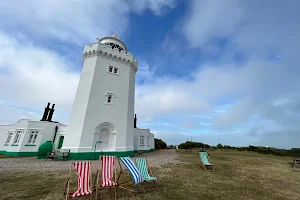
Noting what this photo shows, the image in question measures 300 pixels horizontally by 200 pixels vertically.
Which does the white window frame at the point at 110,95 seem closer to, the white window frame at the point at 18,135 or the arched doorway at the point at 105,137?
the arched doorway at the point at 105,137

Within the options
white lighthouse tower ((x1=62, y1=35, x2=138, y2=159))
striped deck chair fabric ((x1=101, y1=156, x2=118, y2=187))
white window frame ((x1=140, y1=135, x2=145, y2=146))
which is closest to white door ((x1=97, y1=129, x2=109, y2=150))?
white lighthouse tower ((x1=62, y1=35, x2=138, y2=159))

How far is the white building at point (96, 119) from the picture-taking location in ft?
42.9

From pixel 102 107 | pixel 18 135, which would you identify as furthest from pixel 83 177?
pixel 18 135

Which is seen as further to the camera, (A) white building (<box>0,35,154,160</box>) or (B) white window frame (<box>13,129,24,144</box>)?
(B) white window frame (<box>13,129,24,144</box>)

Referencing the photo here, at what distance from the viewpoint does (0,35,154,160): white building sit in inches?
515

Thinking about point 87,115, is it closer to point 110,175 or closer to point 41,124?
point 41,124

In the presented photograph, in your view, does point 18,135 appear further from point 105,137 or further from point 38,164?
point 105,137

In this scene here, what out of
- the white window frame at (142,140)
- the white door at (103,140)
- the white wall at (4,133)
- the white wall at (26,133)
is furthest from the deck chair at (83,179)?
the white wall at (4,133)

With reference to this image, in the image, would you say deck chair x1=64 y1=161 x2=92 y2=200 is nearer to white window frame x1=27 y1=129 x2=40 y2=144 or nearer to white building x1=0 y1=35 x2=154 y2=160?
white building x1=0 y1=35 x2=154 y2=160

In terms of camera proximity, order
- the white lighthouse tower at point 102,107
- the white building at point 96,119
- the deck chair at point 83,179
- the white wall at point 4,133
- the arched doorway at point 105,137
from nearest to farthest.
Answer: the deck chair at point 83,179, the white lighthouse tower at point 102,107, the white building at point 96,119, the arched doorway at point 105,137, the white wall at point 4,133

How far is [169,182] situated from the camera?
5984 mm

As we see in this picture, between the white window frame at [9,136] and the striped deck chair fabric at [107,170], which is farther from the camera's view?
the white window frame at [9,136]

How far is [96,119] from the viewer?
13.6 m

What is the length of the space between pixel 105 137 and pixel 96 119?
209 cm
